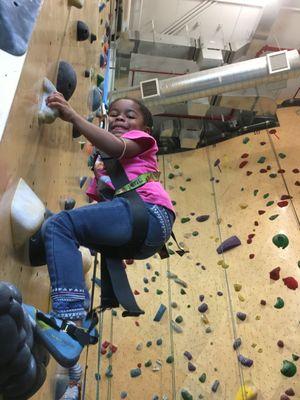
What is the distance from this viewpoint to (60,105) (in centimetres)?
92

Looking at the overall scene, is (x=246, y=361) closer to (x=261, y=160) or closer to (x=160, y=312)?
(x=160, y=312)

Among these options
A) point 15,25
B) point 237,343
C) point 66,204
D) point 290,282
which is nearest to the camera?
point 15,25

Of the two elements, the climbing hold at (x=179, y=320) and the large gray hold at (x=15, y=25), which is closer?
the large gray hold at (x=15, y=25)

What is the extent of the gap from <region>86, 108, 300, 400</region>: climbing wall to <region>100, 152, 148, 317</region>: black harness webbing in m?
1.58

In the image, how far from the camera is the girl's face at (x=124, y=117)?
1.42 metres

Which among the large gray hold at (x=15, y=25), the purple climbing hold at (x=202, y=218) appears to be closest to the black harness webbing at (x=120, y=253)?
the large gray hold at (x=15, y=25)

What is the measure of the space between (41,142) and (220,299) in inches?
113

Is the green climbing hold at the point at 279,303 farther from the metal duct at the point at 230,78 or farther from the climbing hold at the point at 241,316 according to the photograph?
the metal duct at the point at 230,78

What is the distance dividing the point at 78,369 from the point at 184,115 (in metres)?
3.99

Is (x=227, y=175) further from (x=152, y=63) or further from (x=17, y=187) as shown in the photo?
(x=17, y=187)

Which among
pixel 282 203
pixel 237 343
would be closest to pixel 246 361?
pixel 237 343

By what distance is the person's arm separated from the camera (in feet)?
3.02

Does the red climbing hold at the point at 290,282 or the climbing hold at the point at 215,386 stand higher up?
the red climbing hold at the point at 290,282

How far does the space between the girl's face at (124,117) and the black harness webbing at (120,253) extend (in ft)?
0.85
